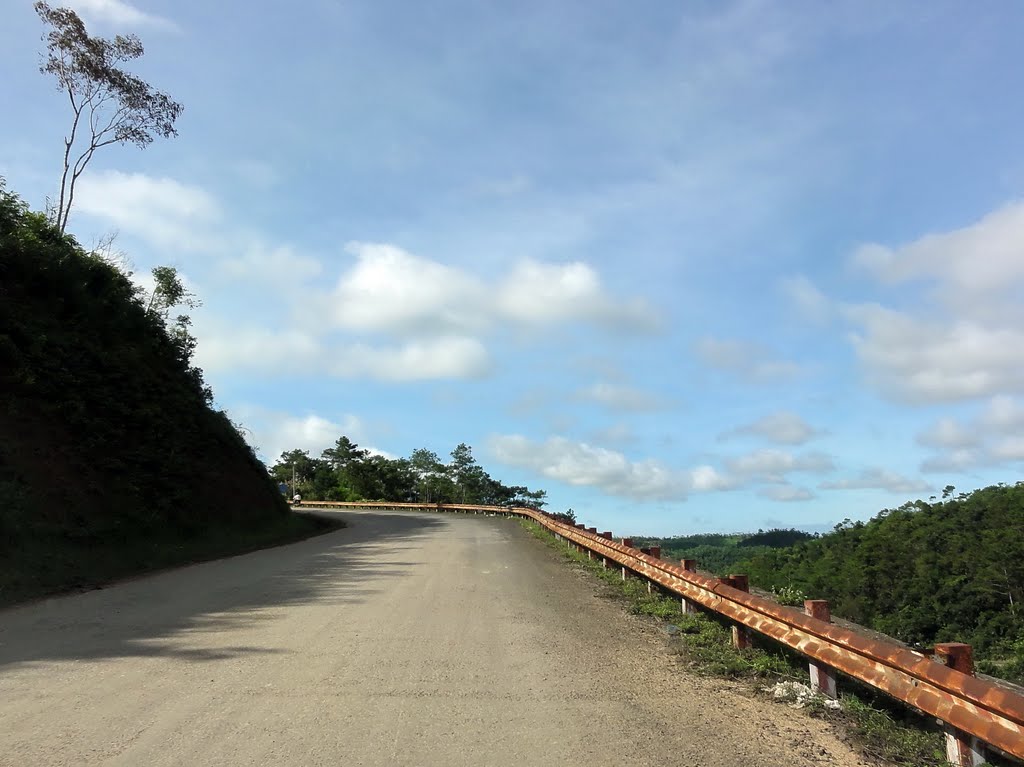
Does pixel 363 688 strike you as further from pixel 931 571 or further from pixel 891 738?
pixel 931 571

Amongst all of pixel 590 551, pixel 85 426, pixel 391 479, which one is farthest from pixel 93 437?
pixel 391 479

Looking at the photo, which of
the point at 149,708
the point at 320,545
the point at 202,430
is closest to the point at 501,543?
the point at 320,545

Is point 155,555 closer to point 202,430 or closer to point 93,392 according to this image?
point 93,392

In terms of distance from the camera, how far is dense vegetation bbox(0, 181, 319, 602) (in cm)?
1445

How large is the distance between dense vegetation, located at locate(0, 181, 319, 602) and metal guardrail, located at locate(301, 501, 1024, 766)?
36.5 ft

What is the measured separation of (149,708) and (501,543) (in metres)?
17.1

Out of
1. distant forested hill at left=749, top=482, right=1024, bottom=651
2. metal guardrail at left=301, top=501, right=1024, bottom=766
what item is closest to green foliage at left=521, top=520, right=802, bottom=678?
metal guardrail at left=301, top=501, right=1024, bottom=766

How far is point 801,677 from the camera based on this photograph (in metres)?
6.34

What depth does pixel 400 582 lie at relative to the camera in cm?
1252

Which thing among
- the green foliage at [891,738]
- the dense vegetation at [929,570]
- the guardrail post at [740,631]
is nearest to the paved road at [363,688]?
the green foliage at [891,738]

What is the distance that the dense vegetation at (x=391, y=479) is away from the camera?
75562 millimetres

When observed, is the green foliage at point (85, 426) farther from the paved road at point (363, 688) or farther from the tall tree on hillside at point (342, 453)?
the tall tree on hillside at point (342, 453)

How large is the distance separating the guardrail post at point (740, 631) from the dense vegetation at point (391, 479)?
63.0 m

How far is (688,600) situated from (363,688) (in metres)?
5.28
